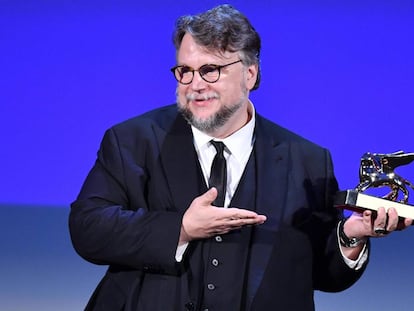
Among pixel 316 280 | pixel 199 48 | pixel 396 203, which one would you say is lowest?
pixel 316 280

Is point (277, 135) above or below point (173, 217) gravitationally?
above

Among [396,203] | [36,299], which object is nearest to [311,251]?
[396,203]

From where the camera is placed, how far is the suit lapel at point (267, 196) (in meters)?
2.24

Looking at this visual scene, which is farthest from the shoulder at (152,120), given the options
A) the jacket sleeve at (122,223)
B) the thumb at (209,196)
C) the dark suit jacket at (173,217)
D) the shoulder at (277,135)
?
the thumb at (209,196)

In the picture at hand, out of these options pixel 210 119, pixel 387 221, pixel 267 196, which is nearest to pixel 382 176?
pixel 387 221

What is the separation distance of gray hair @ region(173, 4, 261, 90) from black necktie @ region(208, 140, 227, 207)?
0.24m

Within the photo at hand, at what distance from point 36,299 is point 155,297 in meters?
1.54

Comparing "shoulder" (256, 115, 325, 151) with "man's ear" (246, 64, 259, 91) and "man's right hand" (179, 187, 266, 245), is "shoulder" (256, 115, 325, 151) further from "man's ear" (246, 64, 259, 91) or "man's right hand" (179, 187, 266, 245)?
"man's right hand" (179, 187, 266, 245)

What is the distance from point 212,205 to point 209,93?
0.89ft

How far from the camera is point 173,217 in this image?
218 centimetres

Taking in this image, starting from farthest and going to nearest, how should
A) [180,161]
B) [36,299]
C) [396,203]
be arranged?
[36,299], [180,161], [396,203]

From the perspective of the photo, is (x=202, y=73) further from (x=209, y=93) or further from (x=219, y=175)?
(x=219, y=175)

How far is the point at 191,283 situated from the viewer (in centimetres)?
221

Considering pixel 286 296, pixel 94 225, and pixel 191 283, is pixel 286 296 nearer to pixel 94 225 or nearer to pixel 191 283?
pixel 191 283
